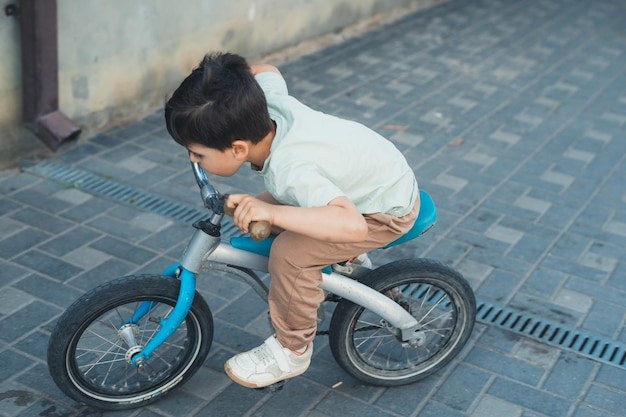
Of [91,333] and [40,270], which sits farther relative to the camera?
[40,270]

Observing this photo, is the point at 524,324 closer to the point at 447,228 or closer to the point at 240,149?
the point at 447,228

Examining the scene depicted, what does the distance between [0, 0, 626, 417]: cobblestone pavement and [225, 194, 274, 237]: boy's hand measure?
1.12 meters

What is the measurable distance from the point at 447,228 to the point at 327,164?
2.35m

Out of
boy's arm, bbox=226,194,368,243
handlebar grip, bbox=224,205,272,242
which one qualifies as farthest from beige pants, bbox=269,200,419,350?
handlebar grip, bbox=224,205,272,242

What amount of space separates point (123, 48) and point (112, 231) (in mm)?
1734

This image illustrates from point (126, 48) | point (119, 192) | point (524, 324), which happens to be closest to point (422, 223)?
point (524, 324)

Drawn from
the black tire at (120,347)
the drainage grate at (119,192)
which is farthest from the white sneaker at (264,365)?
the drainage grate at (119,192)

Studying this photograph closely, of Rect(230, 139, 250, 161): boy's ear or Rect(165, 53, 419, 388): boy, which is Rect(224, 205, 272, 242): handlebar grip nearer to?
Rect(165, 53, 419, 388): boy

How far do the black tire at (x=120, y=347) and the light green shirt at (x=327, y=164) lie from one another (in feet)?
1.97

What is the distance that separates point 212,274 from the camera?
4453mm

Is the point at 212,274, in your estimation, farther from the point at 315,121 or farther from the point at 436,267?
the point at 315,121

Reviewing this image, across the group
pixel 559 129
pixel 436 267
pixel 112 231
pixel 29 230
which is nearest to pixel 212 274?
pixel 112 231

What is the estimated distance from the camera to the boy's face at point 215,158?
2838mm

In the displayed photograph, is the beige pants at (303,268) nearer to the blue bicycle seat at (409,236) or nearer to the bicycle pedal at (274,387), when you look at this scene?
the blue bicycle seat at (409,236)
